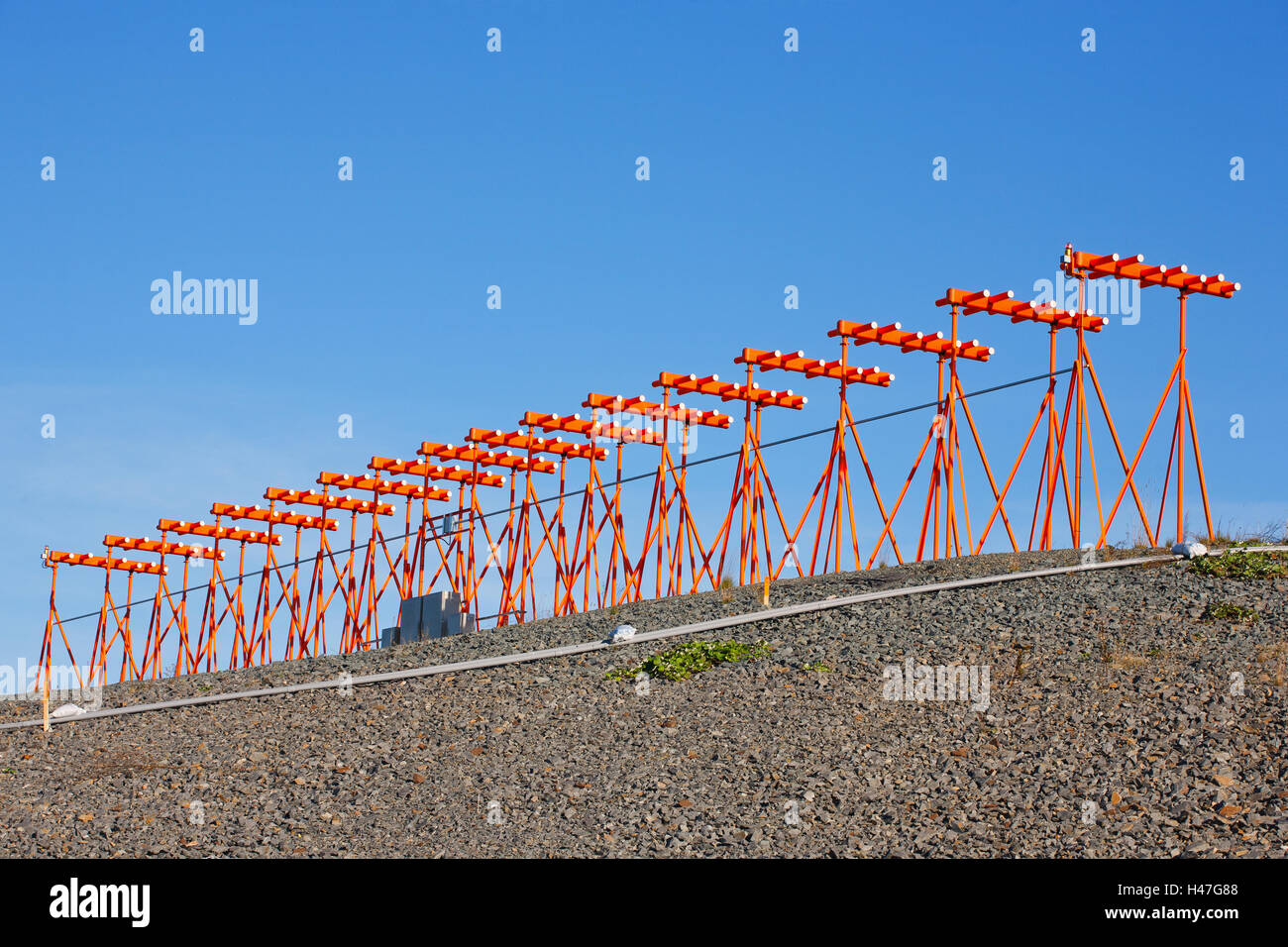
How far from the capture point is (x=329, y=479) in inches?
1331

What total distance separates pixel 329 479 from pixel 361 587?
110 inches

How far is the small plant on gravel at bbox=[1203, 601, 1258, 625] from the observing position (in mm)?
15156

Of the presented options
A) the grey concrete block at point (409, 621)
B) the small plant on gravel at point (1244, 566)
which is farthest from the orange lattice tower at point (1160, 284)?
the grey concrete block at point (409, 621)

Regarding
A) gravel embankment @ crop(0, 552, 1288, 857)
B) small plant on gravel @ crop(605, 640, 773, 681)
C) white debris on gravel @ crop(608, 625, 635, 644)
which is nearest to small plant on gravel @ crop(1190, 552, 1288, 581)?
gravel embankment @ crop(0, 552, 1288, 857)

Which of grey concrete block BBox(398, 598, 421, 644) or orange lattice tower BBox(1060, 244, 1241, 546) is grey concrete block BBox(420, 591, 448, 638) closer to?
grey concrete block BBox(398, 598, 421, 644)

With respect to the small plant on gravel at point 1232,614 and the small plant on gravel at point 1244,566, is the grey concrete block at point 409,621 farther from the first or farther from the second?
the small plant on gravel at point 1232,614

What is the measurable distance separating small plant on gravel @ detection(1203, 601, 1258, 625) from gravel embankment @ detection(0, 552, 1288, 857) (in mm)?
130

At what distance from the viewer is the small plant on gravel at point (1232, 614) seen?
49.7 ft

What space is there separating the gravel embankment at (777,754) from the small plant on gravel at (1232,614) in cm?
13

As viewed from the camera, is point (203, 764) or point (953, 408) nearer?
point (203, 764)
